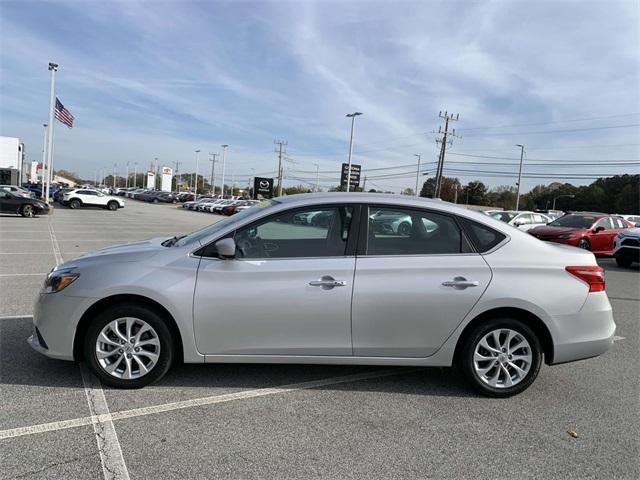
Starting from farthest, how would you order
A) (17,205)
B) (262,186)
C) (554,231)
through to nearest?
(262,186)
(17,205)
(554,231)

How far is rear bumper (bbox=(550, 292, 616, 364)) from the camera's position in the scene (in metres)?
4.01

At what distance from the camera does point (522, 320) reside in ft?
13.3

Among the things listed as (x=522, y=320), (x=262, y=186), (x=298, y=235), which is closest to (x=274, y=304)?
(x=298, y=235)

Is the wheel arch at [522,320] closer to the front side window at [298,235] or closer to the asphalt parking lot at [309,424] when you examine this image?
the asphalt parking lot at [309,424]

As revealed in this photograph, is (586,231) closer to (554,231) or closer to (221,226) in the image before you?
(554,231)

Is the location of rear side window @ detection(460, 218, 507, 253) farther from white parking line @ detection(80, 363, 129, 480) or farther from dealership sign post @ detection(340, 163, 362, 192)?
dealership sign post @ detection(340, 163, 362, 192)

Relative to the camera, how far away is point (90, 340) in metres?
3.79

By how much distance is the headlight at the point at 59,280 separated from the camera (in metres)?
3.81

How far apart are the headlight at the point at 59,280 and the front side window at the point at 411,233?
2.41m

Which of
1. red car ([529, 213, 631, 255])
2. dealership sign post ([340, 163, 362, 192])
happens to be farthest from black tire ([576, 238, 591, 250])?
dealership sign post ([340, 163, 362, 192])

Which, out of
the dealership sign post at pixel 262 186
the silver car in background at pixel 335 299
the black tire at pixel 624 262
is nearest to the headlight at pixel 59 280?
the silver car in background at pixel 335 299

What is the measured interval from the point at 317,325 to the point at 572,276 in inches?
86.6

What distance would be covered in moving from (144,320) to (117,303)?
261 mm

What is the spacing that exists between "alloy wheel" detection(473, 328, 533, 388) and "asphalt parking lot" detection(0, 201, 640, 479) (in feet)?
0.70
